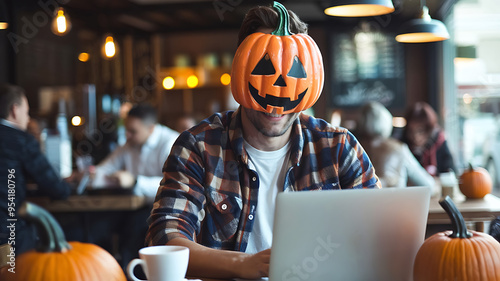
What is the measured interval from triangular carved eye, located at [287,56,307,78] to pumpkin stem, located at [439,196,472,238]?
54 centimetres

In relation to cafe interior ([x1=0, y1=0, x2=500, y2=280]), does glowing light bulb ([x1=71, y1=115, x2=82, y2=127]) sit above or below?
below

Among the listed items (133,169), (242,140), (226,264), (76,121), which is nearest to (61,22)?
(133,169)

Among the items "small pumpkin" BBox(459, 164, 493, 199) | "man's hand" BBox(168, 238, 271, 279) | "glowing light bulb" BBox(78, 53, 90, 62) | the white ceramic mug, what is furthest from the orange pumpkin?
"glowing light bulb" BBox(78, 53, 90, 62)

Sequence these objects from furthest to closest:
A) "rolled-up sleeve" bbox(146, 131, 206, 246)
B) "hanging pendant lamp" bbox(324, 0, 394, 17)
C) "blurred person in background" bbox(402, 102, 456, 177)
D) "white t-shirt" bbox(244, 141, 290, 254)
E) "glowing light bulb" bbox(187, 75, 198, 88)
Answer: "glowing light bulb" bbox(187, 75, 198, 88) < "blurred person in background" bbox(402, 102, 456, 177) < "hanging pendant lamp" bbox(324, 0, 394, 17) < "white t-shirt" bbox(244, 141, 290, 254) < "rolled-up sleeve" bbox(146, 131, 206, 246)

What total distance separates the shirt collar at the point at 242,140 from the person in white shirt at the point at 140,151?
240 cm

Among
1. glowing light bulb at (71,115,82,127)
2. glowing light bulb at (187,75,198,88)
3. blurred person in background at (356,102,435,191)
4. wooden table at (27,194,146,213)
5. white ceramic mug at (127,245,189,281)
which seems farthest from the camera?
glowing light bulb at (187,75,198,88)

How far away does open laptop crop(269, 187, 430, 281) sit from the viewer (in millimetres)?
1019

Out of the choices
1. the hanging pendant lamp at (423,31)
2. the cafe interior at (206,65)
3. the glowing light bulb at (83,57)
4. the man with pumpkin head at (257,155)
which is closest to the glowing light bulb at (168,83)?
the cafe interior at (206,65)

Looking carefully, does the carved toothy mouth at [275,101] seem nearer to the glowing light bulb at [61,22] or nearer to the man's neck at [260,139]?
the man's neck at [260,139]

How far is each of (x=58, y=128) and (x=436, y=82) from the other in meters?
4.79

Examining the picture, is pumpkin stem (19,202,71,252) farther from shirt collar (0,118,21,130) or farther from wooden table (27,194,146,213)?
wooden table (27,194,146,213)

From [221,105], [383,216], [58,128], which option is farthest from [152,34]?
[383,216]

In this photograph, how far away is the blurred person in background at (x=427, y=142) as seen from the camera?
450 cm

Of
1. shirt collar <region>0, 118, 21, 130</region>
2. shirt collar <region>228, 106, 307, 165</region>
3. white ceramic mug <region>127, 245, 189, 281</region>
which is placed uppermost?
shirt collar <region>0, 118, 21, 130</region>
